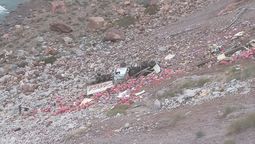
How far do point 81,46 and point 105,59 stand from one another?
277cm

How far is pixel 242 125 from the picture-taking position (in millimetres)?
11383

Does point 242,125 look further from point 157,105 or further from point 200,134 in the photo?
point 157,105

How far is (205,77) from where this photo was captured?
15.5 meters

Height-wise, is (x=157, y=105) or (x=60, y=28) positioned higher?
(x=157, y=105)

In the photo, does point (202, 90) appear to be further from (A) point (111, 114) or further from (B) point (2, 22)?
(B) point (2, 22)

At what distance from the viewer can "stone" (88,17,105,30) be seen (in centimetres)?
2662

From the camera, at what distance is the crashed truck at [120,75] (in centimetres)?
1850

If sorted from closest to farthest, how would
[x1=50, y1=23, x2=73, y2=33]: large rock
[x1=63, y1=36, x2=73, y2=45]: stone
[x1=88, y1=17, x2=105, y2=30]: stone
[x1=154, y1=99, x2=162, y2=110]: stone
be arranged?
[x1=154, y1=99, x2=162, y2=110]: stone, [x1=63, y1=36, x2=73, y2=45]: stone, [x1=50, y1=23, x2=73, y2=33]: large rock, [x1=88, y1=17, x2=105, y2=30]: stone

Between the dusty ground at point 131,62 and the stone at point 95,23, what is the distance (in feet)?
1.01

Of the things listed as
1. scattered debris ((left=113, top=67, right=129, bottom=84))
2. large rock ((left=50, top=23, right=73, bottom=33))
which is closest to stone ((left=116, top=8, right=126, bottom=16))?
large rock ((left=50, top=23, right=73, bottom=33))

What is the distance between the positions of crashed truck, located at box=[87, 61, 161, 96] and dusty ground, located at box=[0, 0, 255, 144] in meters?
0.36

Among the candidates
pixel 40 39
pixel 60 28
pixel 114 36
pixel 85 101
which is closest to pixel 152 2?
pixel 114 36

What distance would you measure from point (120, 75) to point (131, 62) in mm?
1956

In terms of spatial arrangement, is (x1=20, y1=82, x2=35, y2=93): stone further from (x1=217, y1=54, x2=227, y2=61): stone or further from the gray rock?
(x1=217, y1=54, x2=227, y2=61): stone
